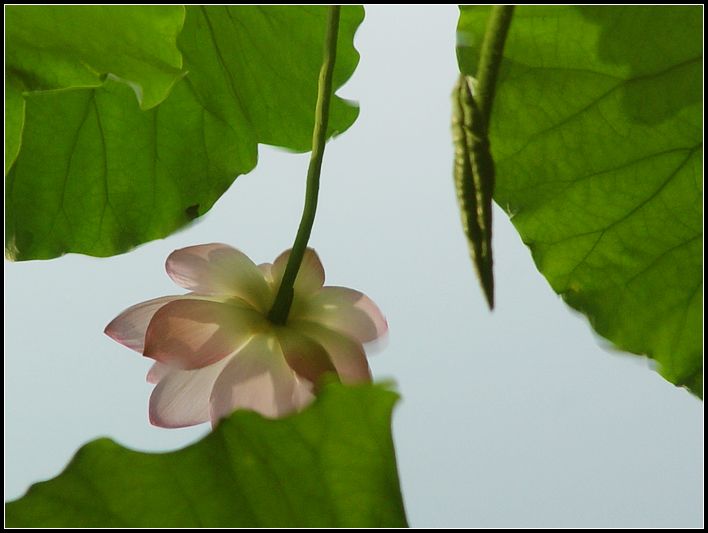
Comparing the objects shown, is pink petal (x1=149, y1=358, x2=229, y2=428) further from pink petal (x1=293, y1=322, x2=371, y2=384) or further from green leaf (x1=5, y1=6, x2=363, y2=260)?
green leaf (x1=5, y1=6, x2=363, y2=260)

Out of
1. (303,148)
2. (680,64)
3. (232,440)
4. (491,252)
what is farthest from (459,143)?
(303,148)

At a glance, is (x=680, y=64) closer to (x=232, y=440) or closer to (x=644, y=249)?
(x=644, y=249)

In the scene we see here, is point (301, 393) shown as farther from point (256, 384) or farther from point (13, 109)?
point (13, 109)

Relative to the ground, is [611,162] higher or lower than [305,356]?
higher

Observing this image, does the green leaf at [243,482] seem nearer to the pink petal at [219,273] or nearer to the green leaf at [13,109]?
the pink petal at [219,273]

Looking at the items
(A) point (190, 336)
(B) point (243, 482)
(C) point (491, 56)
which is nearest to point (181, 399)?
(A) point (190, 336)

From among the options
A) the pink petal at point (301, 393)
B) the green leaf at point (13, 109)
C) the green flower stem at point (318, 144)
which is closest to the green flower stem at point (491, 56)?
the green flower stem at point (318, 144)

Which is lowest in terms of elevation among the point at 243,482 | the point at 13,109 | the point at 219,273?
the point at 243,482
